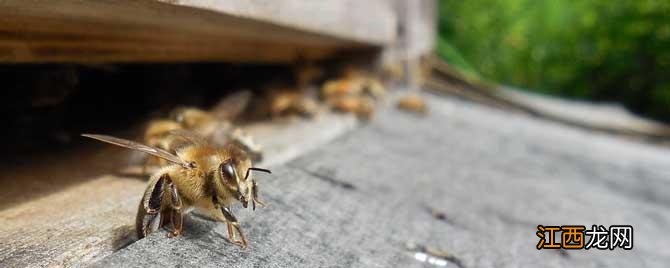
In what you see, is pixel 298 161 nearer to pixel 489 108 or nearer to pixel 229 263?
pixel 229 263

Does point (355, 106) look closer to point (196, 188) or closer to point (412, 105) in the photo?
point (412, 105)

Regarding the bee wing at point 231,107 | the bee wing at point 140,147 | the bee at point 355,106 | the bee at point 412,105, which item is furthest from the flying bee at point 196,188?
the bee at point 412,105

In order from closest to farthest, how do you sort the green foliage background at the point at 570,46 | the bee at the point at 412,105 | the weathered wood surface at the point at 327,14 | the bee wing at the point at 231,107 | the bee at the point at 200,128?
the weathered wood surface at the point at 327,14
the bee at the point at 200,128
the bee wing at the point at 231,107
the bee at the point at 412,105
the green foliage background at the point at 570,46

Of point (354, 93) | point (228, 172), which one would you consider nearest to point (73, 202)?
point (228, 172)

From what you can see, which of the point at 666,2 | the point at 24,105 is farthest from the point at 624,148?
the point at 666,2

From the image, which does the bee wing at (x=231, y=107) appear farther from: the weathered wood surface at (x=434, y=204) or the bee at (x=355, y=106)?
the bee at (x=355, y=106)

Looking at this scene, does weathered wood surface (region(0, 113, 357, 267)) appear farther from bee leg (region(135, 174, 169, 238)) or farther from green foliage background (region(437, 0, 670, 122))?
green foliage background (region(437, 0, 670, 122))
